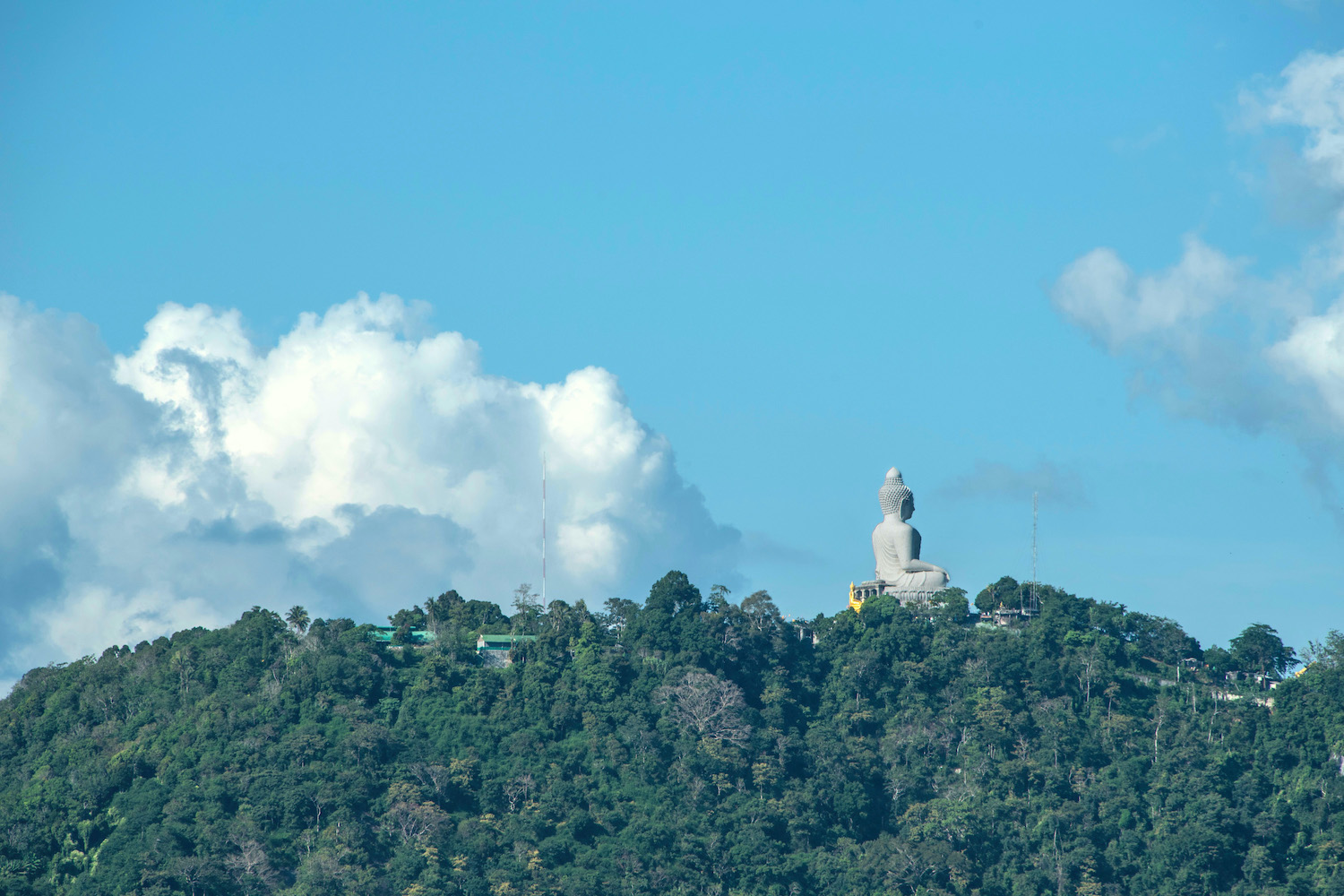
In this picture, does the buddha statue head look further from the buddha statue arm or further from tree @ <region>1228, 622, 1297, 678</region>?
tree @ <region>1228, 622, 1297, 678</region>

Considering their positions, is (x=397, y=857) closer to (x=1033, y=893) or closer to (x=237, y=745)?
(x=237, y=745)

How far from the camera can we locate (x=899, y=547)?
150625 mm

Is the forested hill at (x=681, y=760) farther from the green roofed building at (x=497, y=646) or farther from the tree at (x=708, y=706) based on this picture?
the green roofed building at (x=497, y=646)

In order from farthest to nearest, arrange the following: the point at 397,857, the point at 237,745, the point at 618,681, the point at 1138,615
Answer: the point at 1138,615
the point at 618,681
the point at 237,745
the point at 397,857

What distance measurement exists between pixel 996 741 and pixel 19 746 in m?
56.9

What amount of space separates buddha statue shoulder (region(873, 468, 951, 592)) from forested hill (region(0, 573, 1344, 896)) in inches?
313

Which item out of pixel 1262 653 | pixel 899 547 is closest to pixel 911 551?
pixel 899 547

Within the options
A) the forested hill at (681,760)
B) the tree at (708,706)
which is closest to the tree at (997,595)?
the forested hill at (681,760)

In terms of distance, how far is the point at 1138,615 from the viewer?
456ft

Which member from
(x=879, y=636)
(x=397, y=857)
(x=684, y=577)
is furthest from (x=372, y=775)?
(x=879, y=636)

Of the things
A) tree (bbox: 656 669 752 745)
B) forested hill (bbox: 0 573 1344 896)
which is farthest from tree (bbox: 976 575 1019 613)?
tree (bbox: 656 669 752 745)

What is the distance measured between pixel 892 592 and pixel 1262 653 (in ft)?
82.1

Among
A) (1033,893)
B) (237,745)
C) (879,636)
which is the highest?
(879,636)

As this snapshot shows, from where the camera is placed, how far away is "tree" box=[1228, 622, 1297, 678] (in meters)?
137
